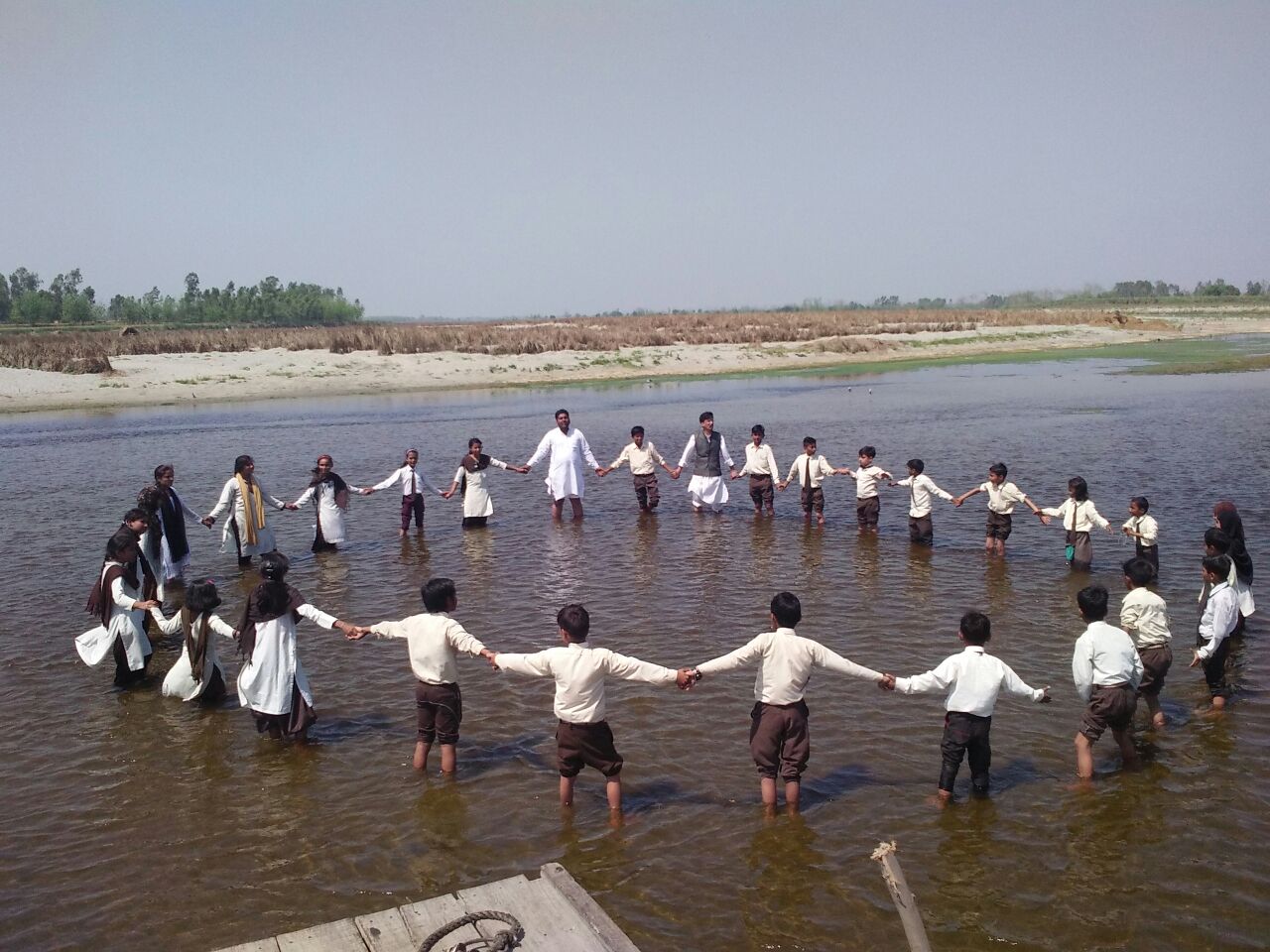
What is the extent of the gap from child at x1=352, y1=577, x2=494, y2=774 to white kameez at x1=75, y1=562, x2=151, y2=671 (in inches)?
123

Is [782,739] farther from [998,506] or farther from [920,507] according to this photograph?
[920,507]

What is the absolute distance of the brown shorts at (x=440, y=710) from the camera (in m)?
7.24

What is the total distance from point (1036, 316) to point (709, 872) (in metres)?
87.0

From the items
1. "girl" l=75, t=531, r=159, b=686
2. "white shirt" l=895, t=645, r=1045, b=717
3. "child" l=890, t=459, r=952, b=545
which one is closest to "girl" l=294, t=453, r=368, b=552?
"girl" l=75, t=531, r=159, b=686

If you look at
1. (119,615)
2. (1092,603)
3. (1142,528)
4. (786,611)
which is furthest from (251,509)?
(1142,528)

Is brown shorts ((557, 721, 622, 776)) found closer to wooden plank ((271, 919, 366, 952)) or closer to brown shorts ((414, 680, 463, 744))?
brown shorts ((414, 680, 463, 744))

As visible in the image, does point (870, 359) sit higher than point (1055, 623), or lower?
higher

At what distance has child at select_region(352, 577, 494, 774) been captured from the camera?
7090mm

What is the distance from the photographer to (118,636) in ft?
30.2

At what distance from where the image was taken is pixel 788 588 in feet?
39.9

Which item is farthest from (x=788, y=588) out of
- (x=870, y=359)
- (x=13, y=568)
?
(x=870, y=359)

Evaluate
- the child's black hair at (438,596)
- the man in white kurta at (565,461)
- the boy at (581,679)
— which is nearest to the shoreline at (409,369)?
the man in white kurta at (565,461)

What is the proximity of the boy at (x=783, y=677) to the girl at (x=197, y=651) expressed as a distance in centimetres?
457

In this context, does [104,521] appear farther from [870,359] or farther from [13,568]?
[870,359]
